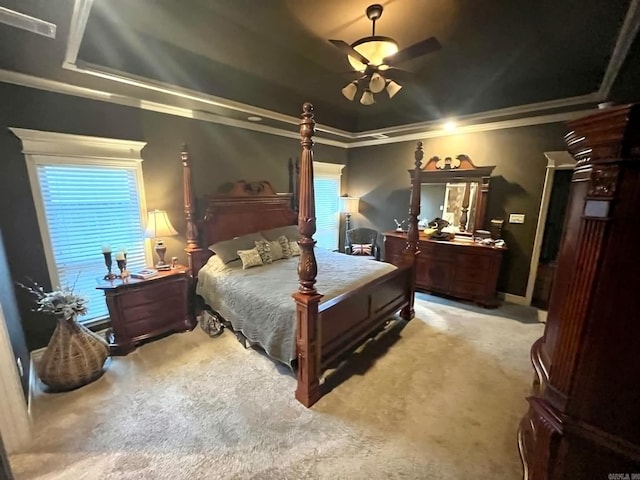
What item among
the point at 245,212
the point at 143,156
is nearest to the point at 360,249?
the point at 245,212

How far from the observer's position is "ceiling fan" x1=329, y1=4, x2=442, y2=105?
2018mm

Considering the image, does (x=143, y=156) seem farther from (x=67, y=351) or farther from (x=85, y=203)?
(x=67, y=351)

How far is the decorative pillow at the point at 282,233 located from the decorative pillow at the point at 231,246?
0.22 meters

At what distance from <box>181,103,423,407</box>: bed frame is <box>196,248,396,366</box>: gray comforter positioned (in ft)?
0.48

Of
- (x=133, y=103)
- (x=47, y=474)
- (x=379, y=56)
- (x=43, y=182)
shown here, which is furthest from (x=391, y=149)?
(x=47, y=474)

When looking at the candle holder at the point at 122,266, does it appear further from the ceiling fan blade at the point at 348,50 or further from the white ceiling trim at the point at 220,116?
the ceiling fan blade at the point at 348,50

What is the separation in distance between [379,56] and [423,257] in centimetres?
296

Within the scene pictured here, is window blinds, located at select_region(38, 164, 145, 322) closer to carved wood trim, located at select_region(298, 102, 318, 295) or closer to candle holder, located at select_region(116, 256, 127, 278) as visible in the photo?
candle holder, located at select_region(116, 256, 127, 278)

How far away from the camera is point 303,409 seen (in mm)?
2092

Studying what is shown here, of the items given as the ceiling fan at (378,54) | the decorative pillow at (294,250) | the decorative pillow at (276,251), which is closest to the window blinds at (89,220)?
the decorative pillow at (276,251)

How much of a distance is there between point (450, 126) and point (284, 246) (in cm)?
309

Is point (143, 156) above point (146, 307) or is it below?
above

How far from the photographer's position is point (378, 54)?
2182 mm

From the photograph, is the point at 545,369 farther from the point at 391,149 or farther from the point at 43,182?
the point at 391,149
